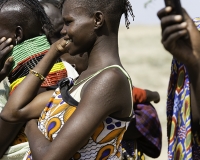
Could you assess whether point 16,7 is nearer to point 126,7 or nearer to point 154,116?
point 126,7

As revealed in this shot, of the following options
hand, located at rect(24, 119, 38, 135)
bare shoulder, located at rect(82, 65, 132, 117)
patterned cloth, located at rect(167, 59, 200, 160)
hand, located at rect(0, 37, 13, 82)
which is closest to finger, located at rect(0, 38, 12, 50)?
hand, located at rect(0, 37, 13, 82)

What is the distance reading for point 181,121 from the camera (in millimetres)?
2961

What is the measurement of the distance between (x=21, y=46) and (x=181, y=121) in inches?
57.1

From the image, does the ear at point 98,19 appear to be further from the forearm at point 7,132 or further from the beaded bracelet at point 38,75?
the forearm at point 7,132

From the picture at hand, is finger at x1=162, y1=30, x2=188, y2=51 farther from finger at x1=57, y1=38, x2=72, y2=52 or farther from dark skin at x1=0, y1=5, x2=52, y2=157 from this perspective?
dark skin at x1=0, y1=5, x2=52, y2=157

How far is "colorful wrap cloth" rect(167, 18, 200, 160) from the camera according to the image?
2902 mm

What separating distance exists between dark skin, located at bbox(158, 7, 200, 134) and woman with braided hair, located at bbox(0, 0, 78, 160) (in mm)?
1689

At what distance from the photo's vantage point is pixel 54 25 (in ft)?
15.3

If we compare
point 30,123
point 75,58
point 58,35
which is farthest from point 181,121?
point 58,35

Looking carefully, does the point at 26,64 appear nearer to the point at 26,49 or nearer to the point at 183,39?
the point at 26,49

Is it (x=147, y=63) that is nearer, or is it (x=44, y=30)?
(x=44, y=30)

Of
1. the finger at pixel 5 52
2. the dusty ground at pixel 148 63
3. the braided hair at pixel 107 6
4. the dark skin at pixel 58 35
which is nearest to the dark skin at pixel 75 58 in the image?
the dark skin at pixel 58 35

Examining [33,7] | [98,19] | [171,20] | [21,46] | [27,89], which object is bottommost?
[27,89]

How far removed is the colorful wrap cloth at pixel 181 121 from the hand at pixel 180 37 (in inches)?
25.5
